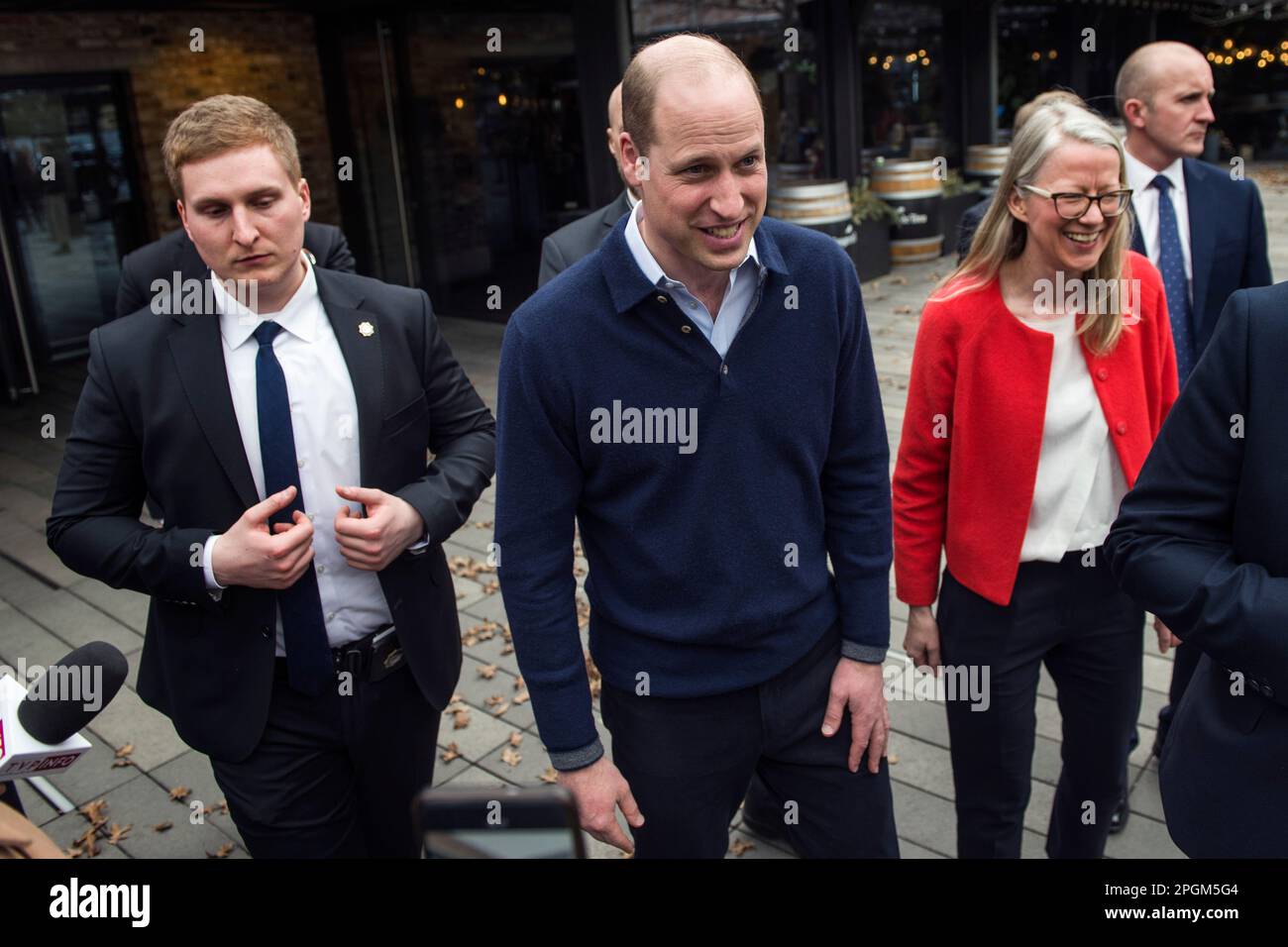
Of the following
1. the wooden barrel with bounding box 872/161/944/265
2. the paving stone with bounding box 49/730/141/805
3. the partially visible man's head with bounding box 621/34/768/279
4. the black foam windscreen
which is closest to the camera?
the partially visible man's head with bounding box 621/34/768/279

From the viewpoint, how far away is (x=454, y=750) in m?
4.03

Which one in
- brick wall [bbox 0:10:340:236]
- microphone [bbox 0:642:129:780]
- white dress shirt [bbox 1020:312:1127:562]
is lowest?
microphone [bbox 0:642:129:780]

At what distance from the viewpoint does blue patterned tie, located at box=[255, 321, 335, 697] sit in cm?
228

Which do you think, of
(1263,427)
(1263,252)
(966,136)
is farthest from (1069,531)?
(966,136)

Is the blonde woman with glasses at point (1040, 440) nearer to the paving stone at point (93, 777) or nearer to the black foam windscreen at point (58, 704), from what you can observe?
the black foam windscreen at point (58, 704)

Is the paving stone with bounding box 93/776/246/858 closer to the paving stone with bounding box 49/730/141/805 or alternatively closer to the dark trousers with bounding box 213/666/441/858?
the paving stone with bounding box 49/730/141/805

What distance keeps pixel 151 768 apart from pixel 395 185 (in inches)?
369

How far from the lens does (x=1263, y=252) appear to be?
3.45m

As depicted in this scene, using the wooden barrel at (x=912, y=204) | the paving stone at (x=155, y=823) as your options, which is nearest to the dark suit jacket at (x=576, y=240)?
the paving stone at (x=155, y=823)

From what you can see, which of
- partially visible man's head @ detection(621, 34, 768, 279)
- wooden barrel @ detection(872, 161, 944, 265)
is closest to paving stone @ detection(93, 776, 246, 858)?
partially visible man's head @ detection(621, 34, 768, 279)

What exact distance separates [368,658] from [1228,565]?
67.3 inches

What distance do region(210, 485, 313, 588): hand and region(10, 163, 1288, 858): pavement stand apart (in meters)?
1.61

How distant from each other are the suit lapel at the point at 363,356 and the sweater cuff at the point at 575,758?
751mm

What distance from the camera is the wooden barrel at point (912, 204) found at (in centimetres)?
1277
